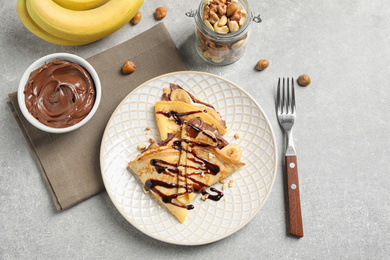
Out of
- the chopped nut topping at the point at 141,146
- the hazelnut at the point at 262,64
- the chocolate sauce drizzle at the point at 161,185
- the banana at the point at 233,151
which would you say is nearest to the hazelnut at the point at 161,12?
the hazelnut at the point at 262,64

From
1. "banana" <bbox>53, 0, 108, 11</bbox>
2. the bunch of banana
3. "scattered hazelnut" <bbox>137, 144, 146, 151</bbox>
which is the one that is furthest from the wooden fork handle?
"banana" <bbox>53, 0, 108, 11</bbox>

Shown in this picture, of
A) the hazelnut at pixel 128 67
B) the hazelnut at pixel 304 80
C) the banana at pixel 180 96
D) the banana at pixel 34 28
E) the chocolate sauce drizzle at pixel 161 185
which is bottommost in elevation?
the chocolate sauce drizzle at pixel 161 185

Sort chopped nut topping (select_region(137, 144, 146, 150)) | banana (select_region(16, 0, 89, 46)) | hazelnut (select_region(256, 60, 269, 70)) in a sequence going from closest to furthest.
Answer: banana (select_region(16, 0, 89, 46))
chopped nut topping (select_region(137, 144, 146, 150))
hazelnut (select_region(256, 60, 269, 70))

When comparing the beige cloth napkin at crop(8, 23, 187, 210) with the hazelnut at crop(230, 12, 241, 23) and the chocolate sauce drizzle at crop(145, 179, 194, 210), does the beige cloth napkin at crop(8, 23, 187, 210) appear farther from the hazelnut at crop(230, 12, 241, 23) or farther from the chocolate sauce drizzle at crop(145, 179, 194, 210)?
the hazelnut at crop(230, 12, 241, 23)

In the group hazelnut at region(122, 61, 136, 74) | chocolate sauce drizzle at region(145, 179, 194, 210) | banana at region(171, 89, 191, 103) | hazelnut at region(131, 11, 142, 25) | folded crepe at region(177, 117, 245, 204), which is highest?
hazelnut at region(131, 11, 142, 25)

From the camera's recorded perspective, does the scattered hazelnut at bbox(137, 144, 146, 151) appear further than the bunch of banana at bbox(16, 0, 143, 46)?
Yes

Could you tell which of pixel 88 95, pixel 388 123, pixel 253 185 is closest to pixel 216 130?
pixel 253 185

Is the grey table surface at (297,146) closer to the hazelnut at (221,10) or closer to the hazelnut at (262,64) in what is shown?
the hazelnut at (262,64)
